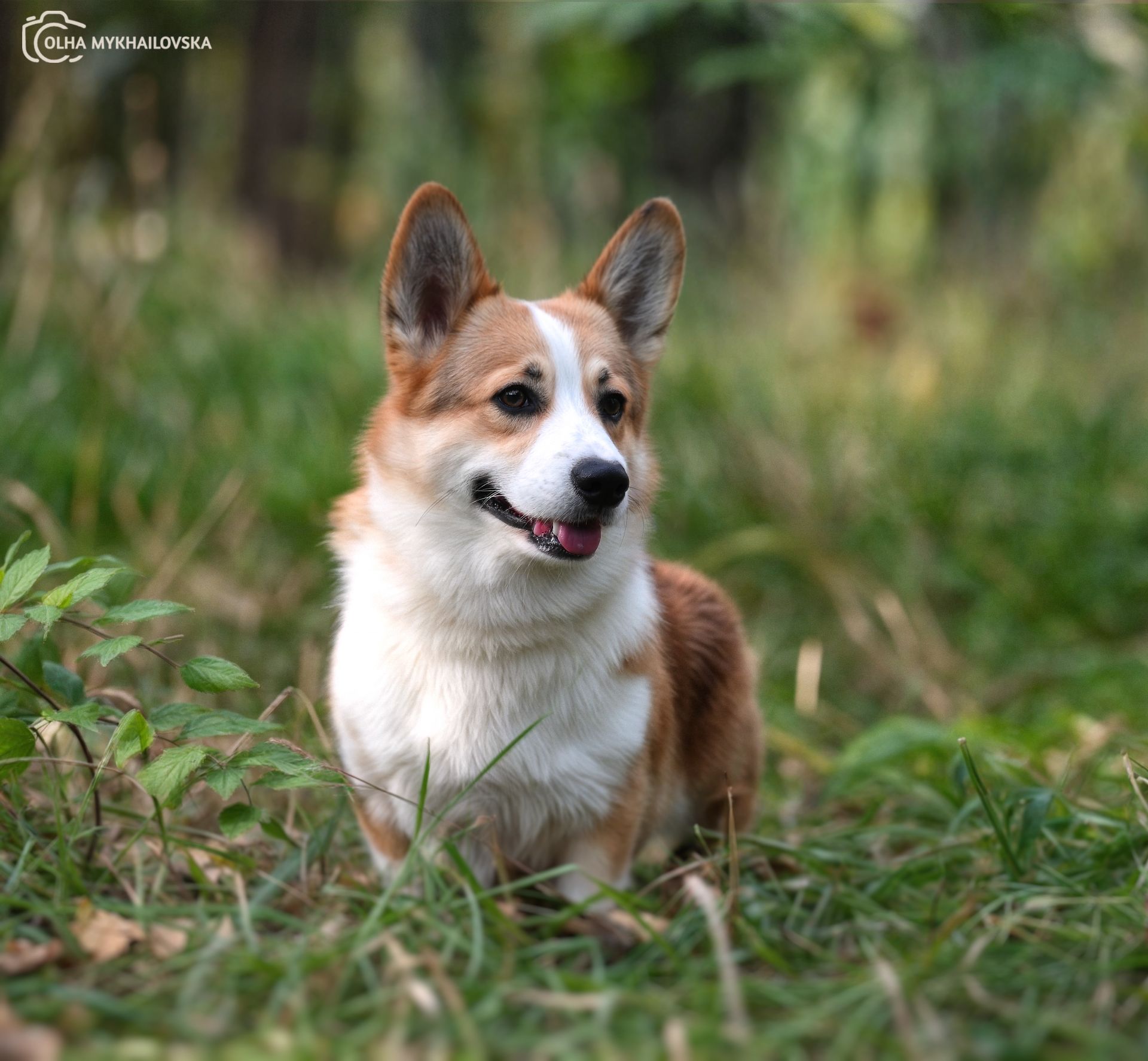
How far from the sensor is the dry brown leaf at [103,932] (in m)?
2.28

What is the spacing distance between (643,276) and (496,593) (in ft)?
3.65

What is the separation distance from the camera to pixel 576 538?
2.83m

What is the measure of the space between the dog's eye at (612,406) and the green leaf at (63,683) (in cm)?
142

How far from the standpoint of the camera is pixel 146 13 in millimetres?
15305

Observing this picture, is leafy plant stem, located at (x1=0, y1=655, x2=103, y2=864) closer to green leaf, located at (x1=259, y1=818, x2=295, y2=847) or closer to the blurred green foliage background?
green leaf, located at (x1=259, y1=818, x2=295, y2=847)

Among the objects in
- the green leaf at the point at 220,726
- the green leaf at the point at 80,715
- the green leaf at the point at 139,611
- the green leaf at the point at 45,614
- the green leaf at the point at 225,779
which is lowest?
the green leaf at the point at 225,779

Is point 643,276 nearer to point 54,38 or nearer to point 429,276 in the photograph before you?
point 429,276

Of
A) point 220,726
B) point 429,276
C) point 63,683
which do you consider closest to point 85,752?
point 63,683

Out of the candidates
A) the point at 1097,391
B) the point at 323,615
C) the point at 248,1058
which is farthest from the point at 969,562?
the point at 248,1058

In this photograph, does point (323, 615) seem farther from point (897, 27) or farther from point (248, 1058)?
point (897, 27)

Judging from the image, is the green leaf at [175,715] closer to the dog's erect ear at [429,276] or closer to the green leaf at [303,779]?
the green leaf at [303,779]

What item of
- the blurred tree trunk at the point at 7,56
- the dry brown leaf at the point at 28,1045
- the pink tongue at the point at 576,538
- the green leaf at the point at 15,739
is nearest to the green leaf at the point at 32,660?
the green leaf at the point at 15,739

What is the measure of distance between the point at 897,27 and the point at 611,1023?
4.93m

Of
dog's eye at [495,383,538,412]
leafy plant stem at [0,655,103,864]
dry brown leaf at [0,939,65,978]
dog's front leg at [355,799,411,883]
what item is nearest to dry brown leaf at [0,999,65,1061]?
dry brown leaf at [0,939,65,978]
